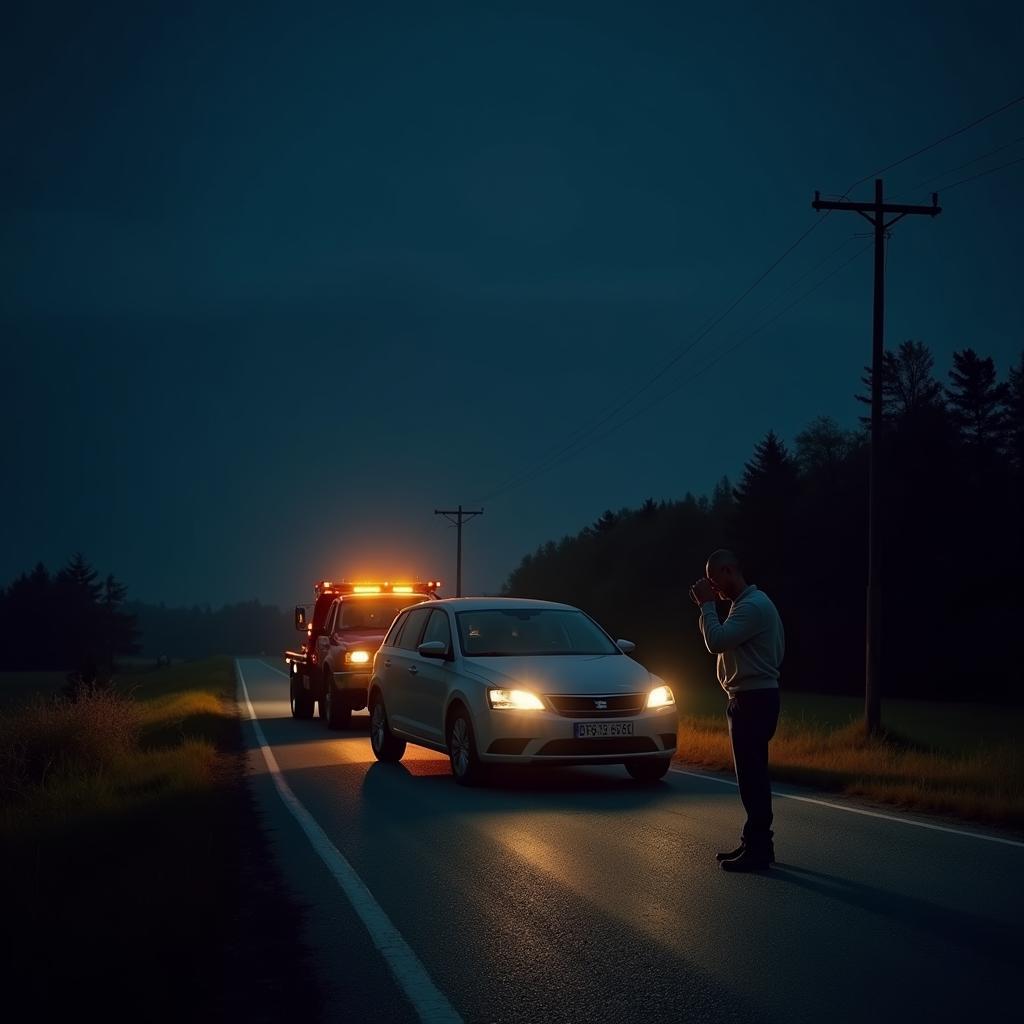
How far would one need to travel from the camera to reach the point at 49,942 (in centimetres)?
659

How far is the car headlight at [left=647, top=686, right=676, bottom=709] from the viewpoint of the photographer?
13.4 m

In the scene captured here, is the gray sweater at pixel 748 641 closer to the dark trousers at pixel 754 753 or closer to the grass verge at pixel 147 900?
the dark trousers at pixel 754 753

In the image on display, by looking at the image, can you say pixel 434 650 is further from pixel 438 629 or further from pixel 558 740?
pixel 558 740

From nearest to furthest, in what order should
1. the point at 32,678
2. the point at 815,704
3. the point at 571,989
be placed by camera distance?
the point at 571,989 < the point at 815,704 < the point at 32,678

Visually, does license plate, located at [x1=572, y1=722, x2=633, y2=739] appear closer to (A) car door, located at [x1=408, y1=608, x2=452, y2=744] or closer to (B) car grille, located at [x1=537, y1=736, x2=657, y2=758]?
(B) car grille, located at [x1=537, y1=736, x2=657, y2=758]

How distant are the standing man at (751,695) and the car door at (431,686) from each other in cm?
610

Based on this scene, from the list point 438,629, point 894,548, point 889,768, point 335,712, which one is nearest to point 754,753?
point 438,629

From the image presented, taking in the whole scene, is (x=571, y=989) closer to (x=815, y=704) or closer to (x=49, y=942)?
A: (x=49, y=942)

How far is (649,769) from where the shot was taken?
1389cm

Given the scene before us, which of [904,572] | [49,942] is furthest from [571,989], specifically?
[904,572]

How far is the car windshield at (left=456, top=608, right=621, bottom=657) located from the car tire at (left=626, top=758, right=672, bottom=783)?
1.40 m

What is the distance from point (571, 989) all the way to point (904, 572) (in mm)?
56620

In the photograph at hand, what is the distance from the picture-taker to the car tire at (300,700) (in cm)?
2633

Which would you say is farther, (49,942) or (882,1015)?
(49,942)
